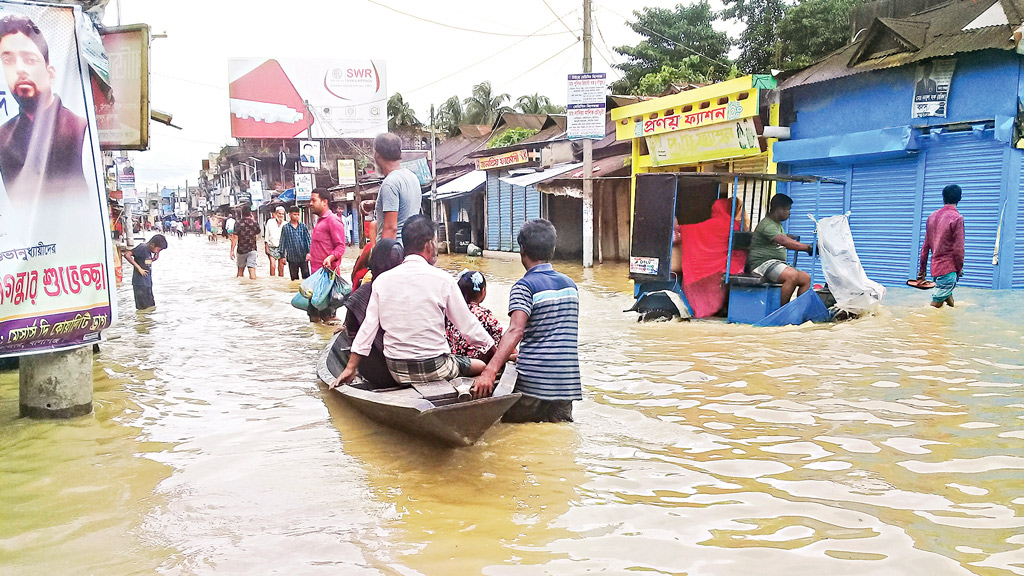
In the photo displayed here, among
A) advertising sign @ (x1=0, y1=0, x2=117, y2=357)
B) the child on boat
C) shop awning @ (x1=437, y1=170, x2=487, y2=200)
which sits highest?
shop awning @ (x1=437, y1=170, x2=487, y2=200)

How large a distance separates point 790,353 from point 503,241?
63.0 ft

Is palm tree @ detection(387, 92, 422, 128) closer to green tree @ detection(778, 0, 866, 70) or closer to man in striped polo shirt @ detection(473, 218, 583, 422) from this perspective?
green tree @ detection(778, 0, 866, 70)

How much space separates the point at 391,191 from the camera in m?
6.48

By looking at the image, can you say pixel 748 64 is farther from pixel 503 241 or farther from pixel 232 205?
pixel 232 205

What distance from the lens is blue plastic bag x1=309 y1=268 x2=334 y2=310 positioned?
9.55 meters

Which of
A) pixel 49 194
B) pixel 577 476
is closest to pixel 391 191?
pixel 49 194

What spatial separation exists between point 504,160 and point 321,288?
1588 cm

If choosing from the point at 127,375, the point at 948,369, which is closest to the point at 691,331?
the point at 948,369

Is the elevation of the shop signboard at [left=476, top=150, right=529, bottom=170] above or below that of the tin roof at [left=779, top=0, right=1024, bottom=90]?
below

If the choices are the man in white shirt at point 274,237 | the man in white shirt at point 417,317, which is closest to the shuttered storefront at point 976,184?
the man in white shirt at point 417,317

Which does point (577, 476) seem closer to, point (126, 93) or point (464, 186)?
point (126, 93)

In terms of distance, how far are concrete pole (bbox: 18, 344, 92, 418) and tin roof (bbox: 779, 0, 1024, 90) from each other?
11.9 metres

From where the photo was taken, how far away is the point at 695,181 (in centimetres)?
942

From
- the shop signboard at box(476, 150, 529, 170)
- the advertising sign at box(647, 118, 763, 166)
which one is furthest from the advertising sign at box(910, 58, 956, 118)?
the shop signboard at box(476, 150, 529, 170)
